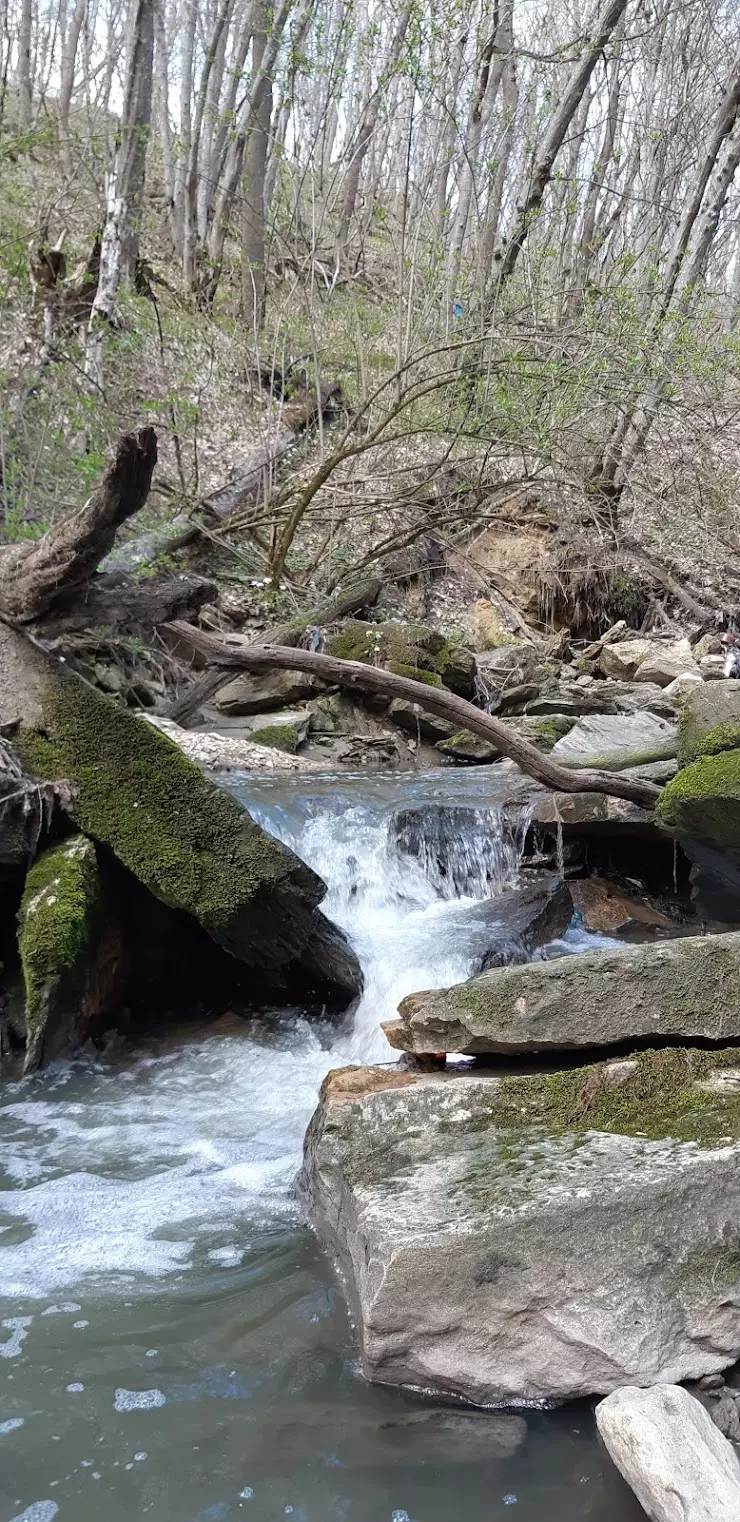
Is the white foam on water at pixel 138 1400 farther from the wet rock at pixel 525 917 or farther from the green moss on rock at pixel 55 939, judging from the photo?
the wet rock at pixel 525 917

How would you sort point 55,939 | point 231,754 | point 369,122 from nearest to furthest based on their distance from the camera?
point 55,939, point 369,122, point 231,754

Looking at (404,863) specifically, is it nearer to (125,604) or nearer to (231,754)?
(231,754)

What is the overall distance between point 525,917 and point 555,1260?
14.5 ft

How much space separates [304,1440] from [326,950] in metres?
3.60

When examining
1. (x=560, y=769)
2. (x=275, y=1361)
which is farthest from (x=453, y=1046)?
(x=560, y=769)

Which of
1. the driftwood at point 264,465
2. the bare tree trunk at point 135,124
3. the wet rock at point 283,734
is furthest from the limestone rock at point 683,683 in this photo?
the bare tree trunk at point 135,124

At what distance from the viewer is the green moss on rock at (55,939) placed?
16.3 ft

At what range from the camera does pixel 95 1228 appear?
12.0 ft

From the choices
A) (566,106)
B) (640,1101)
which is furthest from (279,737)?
(640,1101)

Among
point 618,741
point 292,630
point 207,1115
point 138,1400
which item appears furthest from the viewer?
point 618,741

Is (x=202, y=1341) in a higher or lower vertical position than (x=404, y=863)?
higher

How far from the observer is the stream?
7.72 feet

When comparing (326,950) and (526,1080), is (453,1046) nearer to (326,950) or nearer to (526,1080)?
(526,1080)

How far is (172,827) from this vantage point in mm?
5504
